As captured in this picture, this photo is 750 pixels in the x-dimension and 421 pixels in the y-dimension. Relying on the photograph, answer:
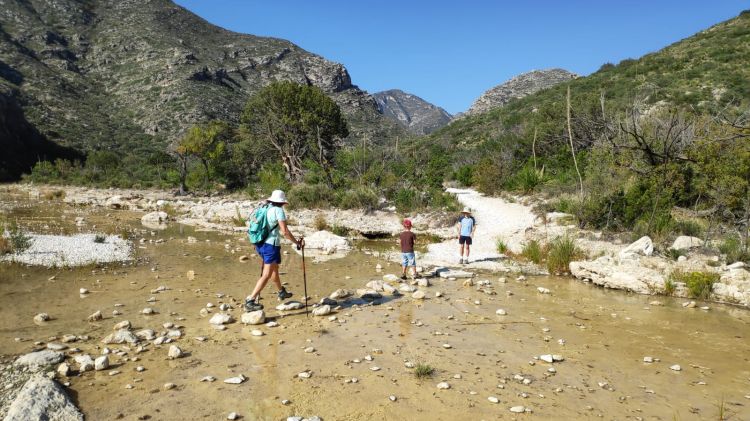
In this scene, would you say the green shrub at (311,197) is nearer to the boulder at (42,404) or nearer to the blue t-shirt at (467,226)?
the blue t-shirt at (467,226)

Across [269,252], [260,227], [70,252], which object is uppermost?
[260,227]

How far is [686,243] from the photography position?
11844mm

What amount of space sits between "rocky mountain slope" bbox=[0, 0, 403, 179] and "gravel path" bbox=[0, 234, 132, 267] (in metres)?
50.2

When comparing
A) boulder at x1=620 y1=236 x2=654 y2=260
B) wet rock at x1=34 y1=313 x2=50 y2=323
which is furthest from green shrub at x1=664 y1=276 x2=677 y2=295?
wet rock at x1=34 y1=313 x2=50 y2=323

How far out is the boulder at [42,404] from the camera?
3719mm

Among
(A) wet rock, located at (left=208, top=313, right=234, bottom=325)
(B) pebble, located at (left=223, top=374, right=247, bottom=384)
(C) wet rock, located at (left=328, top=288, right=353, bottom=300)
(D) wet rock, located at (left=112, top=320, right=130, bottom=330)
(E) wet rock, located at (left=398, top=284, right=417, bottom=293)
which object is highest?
(D) wet rock, located at (left=112, top=320, right=130, bottom=330)

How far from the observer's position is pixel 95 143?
5656cm

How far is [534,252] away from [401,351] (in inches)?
318

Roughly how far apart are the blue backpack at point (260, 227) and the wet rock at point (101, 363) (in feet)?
9.09

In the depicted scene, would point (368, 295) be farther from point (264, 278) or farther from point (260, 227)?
point (260, 227)

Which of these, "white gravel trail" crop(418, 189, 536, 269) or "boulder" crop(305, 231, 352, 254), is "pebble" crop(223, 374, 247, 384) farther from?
"boulder" crop(305, 231, 352, 254)

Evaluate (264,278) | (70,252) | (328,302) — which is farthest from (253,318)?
(70,252)

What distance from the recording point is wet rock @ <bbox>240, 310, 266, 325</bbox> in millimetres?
6586

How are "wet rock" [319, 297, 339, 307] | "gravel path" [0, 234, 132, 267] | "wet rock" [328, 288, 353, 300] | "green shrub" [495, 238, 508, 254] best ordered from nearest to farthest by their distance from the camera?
"wet rock" [319, 297, 339, 307] → "wet rock" [328, 288, 353, 300] → "gravel path" [0, 234, 132, 267] → "green shrub" [495, 238, 508, 254]
